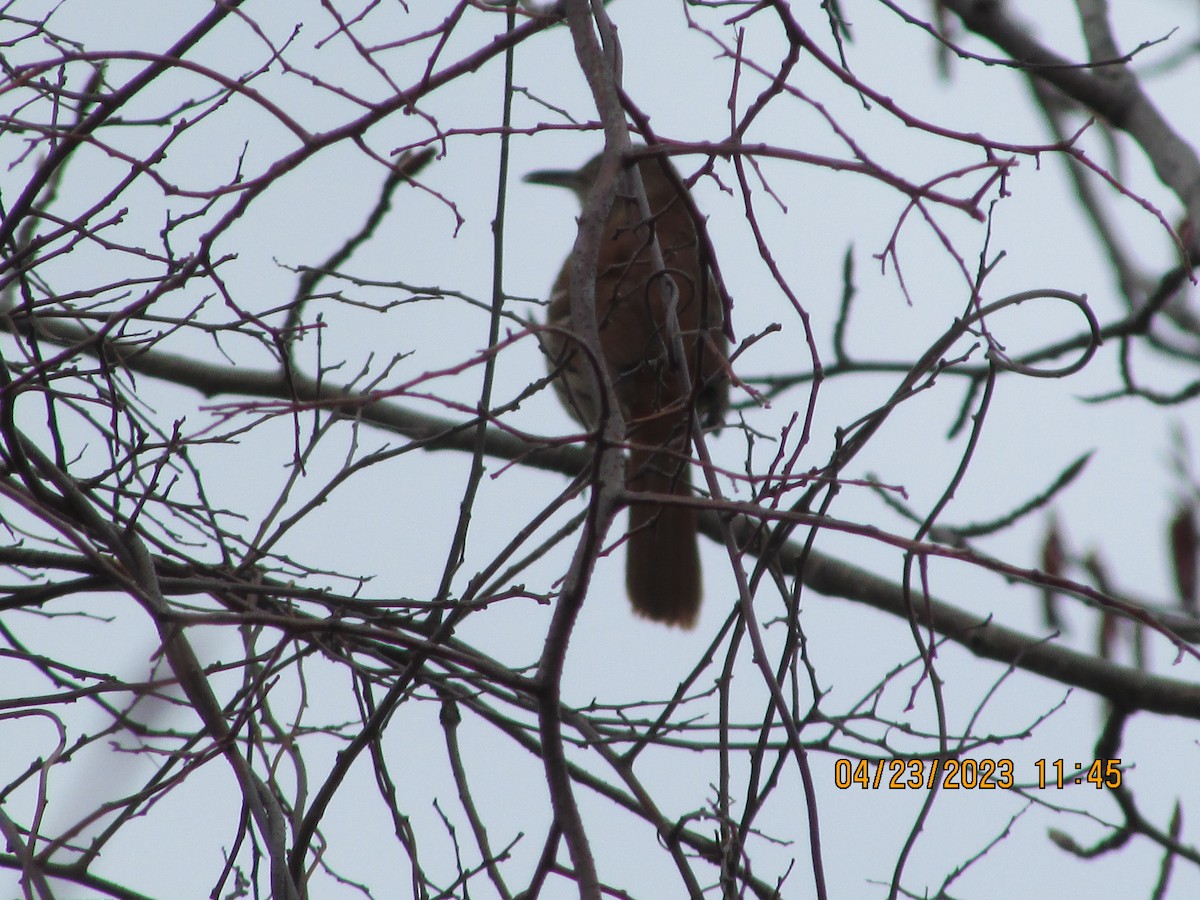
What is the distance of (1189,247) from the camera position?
3119 millimetres

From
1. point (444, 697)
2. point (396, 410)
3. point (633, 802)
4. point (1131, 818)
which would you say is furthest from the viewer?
point (396, 410)

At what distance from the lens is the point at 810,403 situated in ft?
6.33

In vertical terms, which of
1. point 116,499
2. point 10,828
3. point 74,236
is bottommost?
point 10,828

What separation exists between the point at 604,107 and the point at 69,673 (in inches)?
55.6

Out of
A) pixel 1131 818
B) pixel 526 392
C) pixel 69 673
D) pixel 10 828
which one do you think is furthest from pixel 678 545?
pixel 10 828

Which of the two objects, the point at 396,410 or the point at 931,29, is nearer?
the point at 931,29

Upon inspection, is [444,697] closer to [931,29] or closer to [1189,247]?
[931,29]

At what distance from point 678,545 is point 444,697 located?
290 cm

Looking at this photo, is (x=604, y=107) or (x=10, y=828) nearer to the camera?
(x=604, y=107)

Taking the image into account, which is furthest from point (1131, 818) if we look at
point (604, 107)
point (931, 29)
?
point (604, 107)

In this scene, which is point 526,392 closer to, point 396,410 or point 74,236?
point 74,236

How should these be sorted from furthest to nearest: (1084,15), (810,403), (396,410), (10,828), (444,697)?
1. (396,410)
2. (1084,15)
3. (444,697)
4. (810,403)
5. (10,828)

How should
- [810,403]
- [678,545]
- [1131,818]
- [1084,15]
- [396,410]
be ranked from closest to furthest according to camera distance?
1. [810,403]
2. [1131,818]
3. [1084,15]
4. [396,410]
5. [678,545]

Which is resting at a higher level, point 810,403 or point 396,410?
point 396,410
